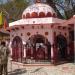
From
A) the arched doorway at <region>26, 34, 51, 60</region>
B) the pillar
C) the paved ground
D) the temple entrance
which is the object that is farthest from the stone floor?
the temple entrance

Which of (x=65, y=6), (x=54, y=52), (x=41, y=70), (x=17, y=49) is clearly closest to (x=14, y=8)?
(x=65, y=6)

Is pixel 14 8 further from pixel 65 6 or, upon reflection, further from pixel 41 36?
pixel 41 36

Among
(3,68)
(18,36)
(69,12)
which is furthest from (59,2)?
(3,68)

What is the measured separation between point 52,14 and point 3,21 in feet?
15.6

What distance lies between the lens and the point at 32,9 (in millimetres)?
19094

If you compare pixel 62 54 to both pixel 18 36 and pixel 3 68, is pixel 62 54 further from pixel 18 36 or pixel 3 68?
pixel 3 68

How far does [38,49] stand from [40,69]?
341 centimetres

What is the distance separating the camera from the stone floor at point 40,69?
1410 cm

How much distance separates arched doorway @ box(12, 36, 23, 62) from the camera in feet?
61.5

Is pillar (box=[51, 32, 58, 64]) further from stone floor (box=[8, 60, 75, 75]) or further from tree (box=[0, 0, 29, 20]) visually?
tree (box=[0, 0, 29, 20])

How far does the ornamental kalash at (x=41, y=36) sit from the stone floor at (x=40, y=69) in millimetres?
689

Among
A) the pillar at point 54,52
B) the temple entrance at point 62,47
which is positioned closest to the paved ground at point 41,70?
the pillar at point 54,52

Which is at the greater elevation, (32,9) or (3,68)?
(32,9)

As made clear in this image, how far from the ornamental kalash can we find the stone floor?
2.26ft
